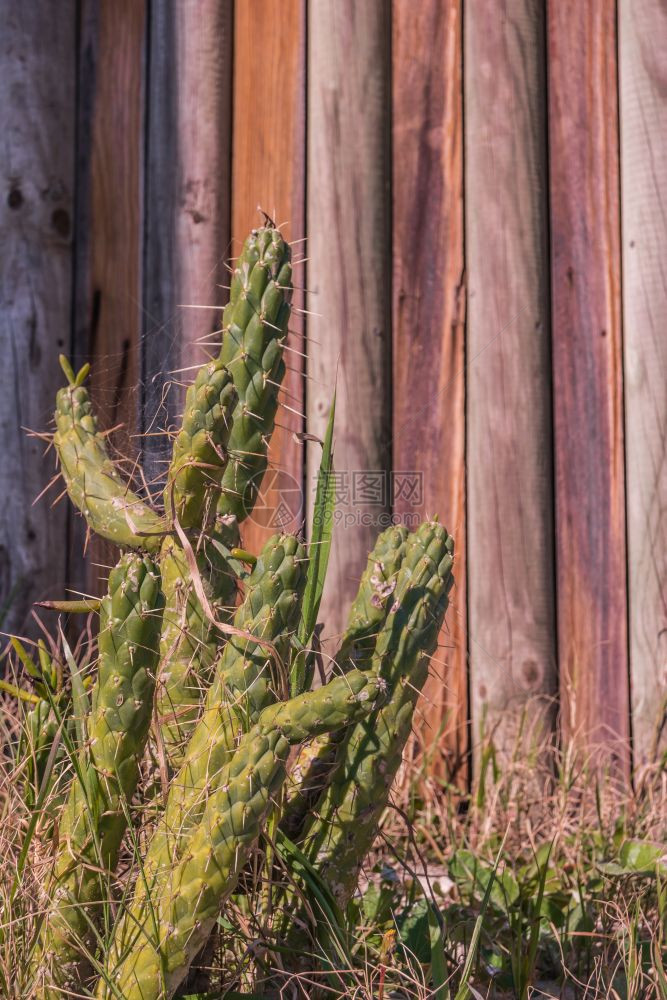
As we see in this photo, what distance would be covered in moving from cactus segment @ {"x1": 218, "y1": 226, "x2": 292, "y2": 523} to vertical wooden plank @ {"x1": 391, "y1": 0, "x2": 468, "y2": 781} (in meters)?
1.05

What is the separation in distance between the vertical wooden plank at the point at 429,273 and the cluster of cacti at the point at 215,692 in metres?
0.94

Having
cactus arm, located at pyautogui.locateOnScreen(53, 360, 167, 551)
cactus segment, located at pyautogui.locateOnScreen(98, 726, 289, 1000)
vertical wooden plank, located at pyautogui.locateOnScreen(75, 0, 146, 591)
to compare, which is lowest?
cactus segment, located at pyautogui.locateOnScreen(98, 726, 289, 1000)

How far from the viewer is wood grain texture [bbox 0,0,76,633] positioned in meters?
2.46

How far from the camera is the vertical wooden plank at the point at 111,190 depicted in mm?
2480

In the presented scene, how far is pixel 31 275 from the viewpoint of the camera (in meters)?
2.48

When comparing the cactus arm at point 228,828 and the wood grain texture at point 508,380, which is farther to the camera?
the wood grain texture at point 508,380

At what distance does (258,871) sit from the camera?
1.26m

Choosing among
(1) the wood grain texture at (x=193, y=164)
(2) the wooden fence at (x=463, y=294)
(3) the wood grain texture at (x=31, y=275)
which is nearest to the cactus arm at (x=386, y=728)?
(2) the wooden fence at (x=463, y=294)

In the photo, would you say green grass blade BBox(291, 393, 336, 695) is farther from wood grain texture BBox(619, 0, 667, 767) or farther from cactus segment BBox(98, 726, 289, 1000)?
wood grain texture BBox(619, 0, 667, 767)

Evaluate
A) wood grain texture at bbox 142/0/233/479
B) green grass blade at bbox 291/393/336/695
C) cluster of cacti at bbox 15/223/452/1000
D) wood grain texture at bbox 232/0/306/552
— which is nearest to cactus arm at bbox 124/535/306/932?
cluster of cacti at bbox 15/223/452/1000

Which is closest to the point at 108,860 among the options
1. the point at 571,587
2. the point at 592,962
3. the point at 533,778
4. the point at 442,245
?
the point at 592,962

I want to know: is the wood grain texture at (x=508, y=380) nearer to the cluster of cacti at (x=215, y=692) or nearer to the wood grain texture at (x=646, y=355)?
the wood grain texture at (x=646, y=355)

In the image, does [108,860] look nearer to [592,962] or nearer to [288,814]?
[288,814]

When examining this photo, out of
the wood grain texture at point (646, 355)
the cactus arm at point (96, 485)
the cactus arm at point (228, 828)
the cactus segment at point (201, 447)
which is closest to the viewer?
the cactus arm at point (228, 828)
